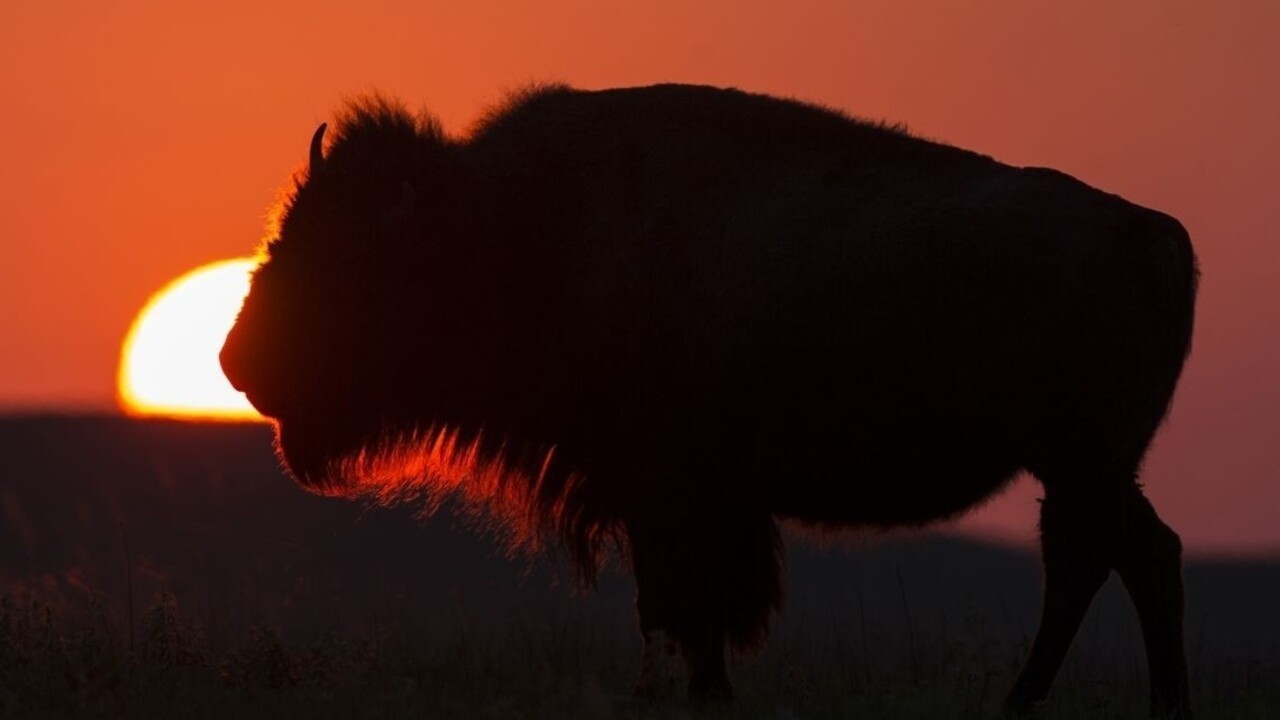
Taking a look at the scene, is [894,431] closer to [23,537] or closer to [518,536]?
[518,536]

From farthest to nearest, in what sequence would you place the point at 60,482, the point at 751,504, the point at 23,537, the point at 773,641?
the point at 60,482
the point at 23,537
the point at 773,641
the point at 751,504

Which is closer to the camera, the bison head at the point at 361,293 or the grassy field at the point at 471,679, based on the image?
the grassy field at the point at 471,679

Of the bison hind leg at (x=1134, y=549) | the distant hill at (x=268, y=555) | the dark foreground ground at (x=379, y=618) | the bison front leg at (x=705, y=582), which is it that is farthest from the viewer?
the distant hill at (x=268, y=555)

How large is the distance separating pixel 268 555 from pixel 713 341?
11199mm

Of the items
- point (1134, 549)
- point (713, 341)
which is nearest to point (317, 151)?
point (713, 341)

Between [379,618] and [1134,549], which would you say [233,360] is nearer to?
[1134,549]

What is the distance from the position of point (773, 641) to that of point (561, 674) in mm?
2160

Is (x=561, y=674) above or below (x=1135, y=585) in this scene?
below

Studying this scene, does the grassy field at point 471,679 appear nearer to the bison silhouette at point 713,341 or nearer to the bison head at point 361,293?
the bison silhouette at point 713,341

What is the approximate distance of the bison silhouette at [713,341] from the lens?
314 inches

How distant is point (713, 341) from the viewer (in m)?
8.38

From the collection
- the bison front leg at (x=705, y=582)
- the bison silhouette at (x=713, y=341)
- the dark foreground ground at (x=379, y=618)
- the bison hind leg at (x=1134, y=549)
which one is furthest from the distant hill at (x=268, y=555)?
the bison hind leg at (x=1134, y=549)

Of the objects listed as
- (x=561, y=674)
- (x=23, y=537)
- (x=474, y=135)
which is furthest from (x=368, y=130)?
(x=23, y=537)

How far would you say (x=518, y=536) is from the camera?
942 cm
